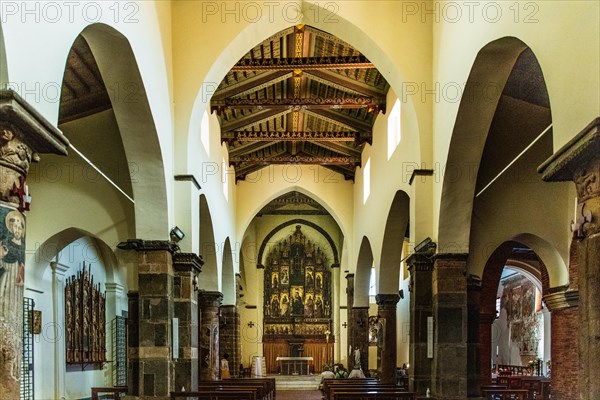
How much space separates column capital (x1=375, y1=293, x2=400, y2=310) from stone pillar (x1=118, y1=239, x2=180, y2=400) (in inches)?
347

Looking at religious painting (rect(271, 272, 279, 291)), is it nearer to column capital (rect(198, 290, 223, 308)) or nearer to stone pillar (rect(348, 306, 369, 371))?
stone pillar (rect(348, 306, 369, 371))

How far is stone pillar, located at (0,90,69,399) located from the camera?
5.24 meters

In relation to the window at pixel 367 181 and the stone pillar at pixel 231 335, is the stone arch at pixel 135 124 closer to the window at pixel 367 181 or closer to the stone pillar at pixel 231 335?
the window at pixel 367 181

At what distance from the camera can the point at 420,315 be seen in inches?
506

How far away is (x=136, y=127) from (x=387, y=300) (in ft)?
34.7

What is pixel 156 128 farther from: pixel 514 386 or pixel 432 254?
pixel 514 386

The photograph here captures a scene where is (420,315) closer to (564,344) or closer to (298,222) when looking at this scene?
(564,344)

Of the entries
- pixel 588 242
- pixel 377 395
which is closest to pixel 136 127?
pixel 377 395

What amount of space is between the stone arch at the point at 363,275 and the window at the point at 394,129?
6.92 m

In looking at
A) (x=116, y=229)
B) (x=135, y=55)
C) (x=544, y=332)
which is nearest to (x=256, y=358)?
(x=544, y=332)

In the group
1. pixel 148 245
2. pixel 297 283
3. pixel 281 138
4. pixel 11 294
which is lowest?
pixel 297 283

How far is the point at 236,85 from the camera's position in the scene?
19234mm

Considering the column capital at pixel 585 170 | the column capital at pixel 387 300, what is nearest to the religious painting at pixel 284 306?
the column capital at pixel 387 300

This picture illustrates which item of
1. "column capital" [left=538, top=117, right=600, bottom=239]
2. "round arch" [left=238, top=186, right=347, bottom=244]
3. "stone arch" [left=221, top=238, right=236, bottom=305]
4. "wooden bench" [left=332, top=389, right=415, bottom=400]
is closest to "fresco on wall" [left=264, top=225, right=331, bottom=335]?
"round arch" [left=238, top=186, right=347, bottom=244]
